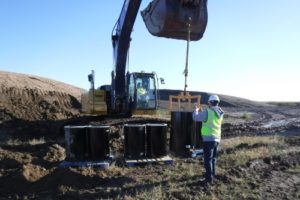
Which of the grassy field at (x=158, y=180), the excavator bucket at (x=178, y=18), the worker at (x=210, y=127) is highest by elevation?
the excavator bucket at (x=178, y=18)

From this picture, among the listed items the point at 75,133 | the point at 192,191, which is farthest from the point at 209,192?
the point at 75,133

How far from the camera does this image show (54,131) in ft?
70.5

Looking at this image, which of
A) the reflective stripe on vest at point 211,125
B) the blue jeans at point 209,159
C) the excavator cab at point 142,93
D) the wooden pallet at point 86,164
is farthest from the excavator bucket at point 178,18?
the excavator cab at point 142,93

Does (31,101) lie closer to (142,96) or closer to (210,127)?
(142,96)

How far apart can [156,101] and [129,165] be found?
8867mm

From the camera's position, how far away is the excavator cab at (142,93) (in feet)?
65.5

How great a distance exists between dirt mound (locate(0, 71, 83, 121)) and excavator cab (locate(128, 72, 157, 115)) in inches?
322

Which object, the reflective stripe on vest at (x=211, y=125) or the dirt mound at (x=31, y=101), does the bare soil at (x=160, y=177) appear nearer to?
the reflective stripe on vest at (x=211, y=125)

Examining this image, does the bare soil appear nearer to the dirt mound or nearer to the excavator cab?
the excavator cab

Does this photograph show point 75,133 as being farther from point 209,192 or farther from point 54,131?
point 54,131

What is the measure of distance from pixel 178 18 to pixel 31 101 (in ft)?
62.1

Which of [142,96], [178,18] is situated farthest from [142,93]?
[178,18]

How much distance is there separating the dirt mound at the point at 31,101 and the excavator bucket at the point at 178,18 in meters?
14.0

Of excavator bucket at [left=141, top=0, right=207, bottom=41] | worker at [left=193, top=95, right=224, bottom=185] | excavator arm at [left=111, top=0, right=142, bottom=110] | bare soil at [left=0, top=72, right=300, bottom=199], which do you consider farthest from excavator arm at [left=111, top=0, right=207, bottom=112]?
worker at [left=193, top=95, right=224, bottom=185]
